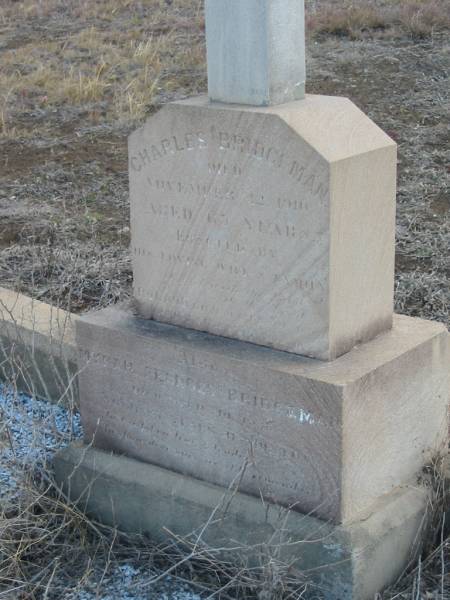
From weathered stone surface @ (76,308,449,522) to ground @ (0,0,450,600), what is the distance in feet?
1.07

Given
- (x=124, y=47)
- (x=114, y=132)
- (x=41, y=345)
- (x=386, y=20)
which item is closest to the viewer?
(x=41, y=345)

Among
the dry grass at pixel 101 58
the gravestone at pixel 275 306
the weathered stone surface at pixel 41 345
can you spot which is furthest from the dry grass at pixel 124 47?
the gravestone at pixel 275 306

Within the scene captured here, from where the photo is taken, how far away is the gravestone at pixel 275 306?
10.1ft

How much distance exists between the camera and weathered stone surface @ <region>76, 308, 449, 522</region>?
312 cm

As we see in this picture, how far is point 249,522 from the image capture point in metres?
3.23

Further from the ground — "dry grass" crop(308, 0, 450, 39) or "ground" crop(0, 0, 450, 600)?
"dry grass" crop(308, 0, 450, 39)

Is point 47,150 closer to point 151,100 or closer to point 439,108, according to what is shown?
point 151,100

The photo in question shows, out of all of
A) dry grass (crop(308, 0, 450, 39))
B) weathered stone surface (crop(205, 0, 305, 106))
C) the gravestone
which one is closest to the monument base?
the gravestone

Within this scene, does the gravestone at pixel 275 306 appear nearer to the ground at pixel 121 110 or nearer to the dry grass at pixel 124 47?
the ground at pixel 121 110

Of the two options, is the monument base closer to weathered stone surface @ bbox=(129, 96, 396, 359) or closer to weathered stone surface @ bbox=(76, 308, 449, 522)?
weathered stone surface @ bbox=(76, 308, 449, 522)

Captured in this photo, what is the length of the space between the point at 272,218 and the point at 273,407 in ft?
1.96

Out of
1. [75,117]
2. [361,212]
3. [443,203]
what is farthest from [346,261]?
[75,117]

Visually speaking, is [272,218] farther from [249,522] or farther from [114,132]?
[114,132]

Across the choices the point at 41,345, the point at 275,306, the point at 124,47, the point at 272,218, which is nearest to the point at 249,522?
the point at 275,306
